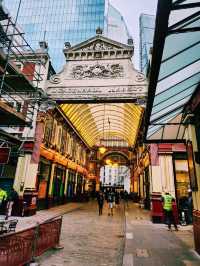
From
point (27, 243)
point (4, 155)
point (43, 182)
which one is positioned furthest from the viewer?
point (43, 182)

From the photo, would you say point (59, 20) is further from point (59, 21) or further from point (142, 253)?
point (142, 253)

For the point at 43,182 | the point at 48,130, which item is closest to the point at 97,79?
the point at 48,130

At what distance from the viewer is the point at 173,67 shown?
4320 mm

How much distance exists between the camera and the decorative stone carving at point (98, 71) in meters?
15.6

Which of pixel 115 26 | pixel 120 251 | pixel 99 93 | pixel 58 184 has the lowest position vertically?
pixel 120 251

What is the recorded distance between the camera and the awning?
2774 millimetres

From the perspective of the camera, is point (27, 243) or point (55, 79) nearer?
point (27, 243)

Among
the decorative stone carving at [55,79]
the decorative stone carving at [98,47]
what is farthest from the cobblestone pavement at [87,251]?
the decorative stone carving at [98,47]

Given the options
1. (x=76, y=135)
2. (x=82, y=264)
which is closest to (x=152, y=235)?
(x=82, y=264)

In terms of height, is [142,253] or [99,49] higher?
[99,49]

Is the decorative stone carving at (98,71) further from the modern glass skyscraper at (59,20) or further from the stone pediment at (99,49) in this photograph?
the modern glass skyscraper at (59,20)

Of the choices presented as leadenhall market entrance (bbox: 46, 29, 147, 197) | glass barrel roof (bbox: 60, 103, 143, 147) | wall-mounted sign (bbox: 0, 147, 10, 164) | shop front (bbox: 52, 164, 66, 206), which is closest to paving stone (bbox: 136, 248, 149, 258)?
wall-mounted sign (bbox: 0, 147, 10, 164)

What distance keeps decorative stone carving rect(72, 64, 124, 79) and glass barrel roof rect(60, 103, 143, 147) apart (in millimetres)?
3433

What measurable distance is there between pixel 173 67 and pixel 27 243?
4.93 m
